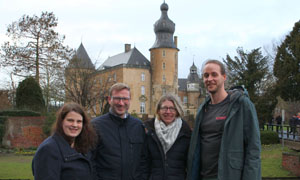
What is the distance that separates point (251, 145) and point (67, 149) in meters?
1.98

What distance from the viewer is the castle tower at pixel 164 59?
169 ft

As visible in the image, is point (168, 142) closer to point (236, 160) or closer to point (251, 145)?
point (236, 160)

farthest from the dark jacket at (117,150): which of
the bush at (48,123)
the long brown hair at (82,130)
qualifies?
the bush at (48,123)

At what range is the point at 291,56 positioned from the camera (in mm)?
26359

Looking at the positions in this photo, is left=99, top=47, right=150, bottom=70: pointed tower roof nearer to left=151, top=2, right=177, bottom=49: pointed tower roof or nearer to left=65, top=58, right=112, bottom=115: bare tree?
left=151, top=2, right=177, bottom=49: pointed tower roof

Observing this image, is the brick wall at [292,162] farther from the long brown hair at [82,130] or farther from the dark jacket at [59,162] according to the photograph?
the dark jacket at [59,162]

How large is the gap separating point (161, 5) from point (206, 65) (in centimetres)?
5107

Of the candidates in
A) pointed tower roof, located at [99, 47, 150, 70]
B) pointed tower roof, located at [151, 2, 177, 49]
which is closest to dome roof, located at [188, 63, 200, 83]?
pointed tower roof, located at [99, 47, 150, 70]

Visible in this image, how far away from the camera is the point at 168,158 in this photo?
162 inches

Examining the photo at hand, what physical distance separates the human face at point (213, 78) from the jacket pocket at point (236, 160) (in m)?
0.78

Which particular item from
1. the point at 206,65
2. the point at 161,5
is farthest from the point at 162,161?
the point at 161,5

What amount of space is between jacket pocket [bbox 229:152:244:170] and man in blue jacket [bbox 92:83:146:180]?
121cm

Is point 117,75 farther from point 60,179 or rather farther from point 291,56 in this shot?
point 60,179

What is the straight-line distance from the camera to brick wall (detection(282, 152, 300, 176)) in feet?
33.3
